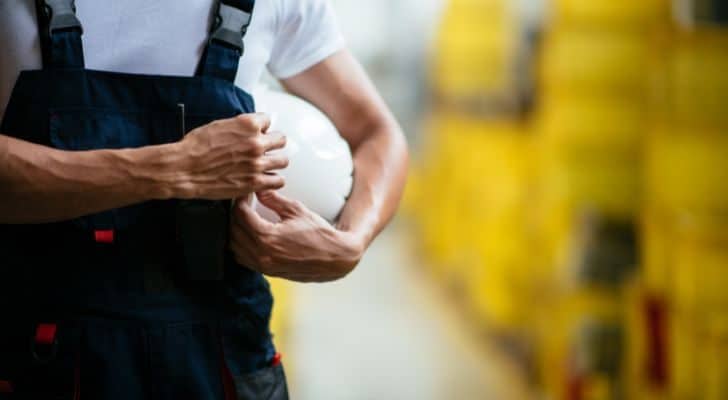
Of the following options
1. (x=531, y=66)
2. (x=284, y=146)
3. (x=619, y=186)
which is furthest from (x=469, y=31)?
(x=284, y=146)

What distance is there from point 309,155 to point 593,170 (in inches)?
132

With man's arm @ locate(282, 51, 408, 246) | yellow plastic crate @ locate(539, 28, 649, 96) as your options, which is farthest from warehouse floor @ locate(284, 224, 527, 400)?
man's arm @ locate(282, 51, 408, 246)

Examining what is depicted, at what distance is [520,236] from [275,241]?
5.08 m

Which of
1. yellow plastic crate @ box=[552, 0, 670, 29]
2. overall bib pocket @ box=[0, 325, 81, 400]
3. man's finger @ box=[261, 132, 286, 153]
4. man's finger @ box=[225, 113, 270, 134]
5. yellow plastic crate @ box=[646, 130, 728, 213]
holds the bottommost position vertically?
yellow plastic crate @ box=[646, 130, 728, 213]

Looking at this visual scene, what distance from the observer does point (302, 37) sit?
1.86 meters

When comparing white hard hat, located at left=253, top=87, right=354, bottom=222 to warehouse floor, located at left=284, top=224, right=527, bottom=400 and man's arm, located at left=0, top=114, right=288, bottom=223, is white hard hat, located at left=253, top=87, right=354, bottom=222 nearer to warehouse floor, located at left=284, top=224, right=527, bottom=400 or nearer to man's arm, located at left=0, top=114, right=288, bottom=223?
man's arm, located at left=0, top=114, right=288, bottom=223

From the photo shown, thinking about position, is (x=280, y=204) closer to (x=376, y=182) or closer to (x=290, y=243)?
(x=290, y=243)

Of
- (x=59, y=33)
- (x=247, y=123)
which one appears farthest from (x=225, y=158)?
(x=59, y=33)

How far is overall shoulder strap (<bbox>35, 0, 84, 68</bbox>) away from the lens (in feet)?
5.13

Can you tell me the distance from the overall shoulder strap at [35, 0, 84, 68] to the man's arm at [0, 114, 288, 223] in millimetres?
146

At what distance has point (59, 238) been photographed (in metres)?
1.65

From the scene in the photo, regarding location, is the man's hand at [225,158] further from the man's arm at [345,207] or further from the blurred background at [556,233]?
the blurred background at [556,233]

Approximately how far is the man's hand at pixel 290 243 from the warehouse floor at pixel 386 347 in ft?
11.3

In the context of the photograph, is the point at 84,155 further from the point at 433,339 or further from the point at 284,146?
the point at 433,339
